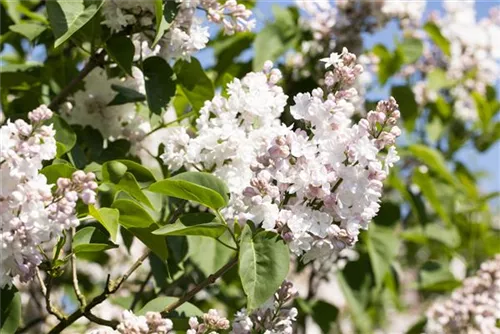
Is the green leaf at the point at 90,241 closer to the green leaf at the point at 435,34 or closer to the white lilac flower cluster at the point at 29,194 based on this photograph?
the white lilac flower cluster at the point at 29,194

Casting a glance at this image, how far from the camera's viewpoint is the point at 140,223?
1314 millimetres

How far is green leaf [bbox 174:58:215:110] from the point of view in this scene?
5.56ft

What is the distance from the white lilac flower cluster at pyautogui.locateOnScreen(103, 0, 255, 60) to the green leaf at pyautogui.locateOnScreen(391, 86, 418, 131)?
1.38 metres

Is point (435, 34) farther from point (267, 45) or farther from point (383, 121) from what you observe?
point (383, 121)

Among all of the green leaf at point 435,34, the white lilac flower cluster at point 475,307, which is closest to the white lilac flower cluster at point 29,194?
the white lilac flower cluster at point 475,307

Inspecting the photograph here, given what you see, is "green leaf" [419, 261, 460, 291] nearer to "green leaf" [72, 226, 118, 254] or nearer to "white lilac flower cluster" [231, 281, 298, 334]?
"white lilac flower cluster" [231, 281, 298, 334]

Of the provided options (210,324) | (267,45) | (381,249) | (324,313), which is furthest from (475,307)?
(210,324)

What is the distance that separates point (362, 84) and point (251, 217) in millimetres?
1546

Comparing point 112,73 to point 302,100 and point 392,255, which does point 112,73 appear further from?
point 392,255

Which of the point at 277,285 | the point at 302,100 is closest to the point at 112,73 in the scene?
the point at 302,100

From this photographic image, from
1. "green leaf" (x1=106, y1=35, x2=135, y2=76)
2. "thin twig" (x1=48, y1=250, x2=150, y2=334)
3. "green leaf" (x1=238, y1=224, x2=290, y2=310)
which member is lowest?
"thin twig" (x1=48, y1=250, x2=150, y2=334)

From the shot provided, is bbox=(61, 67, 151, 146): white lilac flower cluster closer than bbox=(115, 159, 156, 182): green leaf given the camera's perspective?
No

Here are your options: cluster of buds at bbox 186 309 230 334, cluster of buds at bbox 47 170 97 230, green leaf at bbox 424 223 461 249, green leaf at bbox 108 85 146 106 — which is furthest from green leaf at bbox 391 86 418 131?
cluster of buds at bbox 47 170 97 230

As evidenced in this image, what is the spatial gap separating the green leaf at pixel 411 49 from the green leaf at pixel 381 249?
2.00 ft
